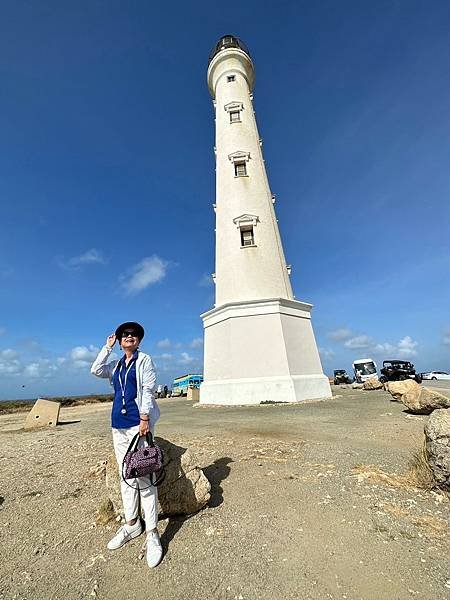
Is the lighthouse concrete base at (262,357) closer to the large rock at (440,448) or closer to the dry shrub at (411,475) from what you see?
the dry shrub at (411,475)

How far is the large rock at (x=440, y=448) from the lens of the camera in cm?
382

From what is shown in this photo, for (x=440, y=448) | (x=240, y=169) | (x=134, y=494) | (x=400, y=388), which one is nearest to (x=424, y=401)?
(x=400, y=388)

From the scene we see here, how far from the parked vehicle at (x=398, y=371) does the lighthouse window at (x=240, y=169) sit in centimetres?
2190

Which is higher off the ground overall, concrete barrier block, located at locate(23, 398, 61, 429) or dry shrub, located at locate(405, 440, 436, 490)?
concrete barrier block, located at locate(23, 398, 61, 429)

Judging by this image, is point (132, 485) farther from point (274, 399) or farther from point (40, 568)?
point (274, 399)

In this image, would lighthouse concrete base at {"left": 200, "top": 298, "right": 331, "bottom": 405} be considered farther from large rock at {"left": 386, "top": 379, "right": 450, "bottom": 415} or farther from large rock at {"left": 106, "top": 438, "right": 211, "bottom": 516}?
large rock at {"left": 106, "top": 438, "right": 211, "bottom": 516}

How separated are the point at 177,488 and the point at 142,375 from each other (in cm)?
144

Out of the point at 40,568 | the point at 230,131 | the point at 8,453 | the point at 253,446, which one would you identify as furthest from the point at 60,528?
the point at 230,131

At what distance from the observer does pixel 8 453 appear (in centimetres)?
721

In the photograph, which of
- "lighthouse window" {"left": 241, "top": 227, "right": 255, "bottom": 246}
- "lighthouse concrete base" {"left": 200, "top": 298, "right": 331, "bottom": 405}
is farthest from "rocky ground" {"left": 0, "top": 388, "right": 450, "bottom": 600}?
"lighthouse window" {"left": 241, "top": 227, "right": 255, "bottom": 246}

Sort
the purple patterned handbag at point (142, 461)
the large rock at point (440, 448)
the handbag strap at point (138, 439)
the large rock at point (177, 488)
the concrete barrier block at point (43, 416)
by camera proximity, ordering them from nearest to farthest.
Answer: the purple patterned handbag at point (142, 461), the handbag strap at point (138, 439), the large rock at point (177, 488), the large rock at point (440, 448), the concrete barrier block at point (43, 416)

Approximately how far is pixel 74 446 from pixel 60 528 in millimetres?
4500

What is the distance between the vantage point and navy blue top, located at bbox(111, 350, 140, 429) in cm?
335

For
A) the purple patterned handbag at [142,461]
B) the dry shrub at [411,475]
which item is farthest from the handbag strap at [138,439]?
the dry shrub at [411,475]
